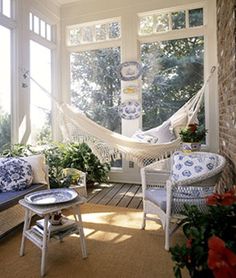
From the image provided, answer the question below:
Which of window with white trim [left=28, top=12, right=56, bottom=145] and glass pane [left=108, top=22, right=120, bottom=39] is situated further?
glass pane [left=108, top=22, right=120, bottom=39]

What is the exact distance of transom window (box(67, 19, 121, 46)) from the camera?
13.0ft

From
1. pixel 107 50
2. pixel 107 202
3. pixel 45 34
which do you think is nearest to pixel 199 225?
pixel 107 202

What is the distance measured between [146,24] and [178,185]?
2.73m

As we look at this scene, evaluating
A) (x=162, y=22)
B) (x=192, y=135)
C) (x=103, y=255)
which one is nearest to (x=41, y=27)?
(x=162, y=22)

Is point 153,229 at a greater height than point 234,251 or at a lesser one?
lesser

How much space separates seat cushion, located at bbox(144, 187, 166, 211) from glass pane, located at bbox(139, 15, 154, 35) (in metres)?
2.45

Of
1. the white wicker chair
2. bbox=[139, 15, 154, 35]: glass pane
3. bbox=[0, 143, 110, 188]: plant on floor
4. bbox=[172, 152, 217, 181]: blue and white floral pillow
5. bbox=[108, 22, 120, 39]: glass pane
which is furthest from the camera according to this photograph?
bbox=[108, 22, 120, 39]: glass pane

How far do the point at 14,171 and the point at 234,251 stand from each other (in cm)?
206

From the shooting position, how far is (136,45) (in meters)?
3.81

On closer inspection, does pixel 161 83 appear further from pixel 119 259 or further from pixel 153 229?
pixel 119 259

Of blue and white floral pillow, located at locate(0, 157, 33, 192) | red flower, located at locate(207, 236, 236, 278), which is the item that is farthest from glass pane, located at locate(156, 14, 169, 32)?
red flower, located at locate(207, 236, 236, 278)

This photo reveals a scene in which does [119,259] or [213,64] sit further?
[213,64]

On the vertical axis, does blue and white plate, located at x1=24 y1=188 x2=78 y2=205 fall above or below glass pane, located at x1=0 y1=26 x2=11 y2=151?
below

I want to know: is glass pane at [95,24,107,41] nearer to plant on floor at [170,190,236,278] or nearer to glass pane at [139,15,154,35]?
glass pane at [139,15,154,35]
